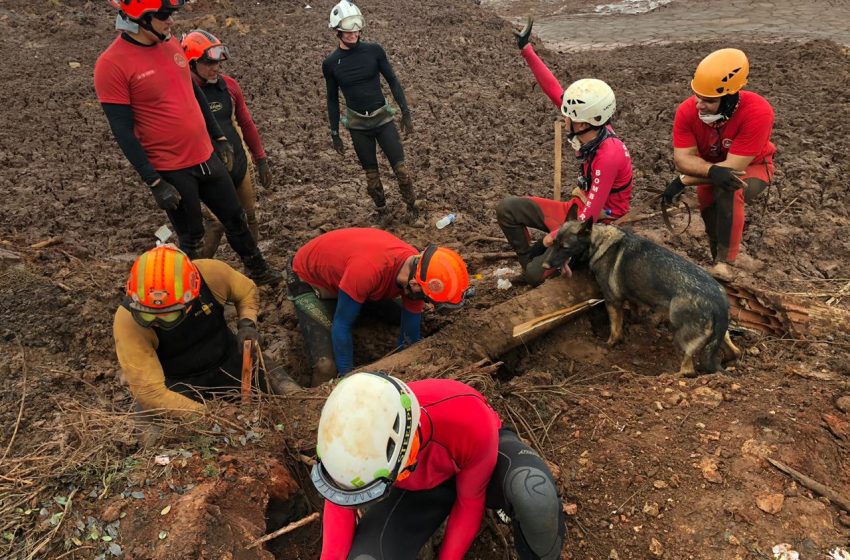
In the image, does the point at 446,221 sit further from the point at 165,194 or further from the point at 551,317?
the point at 165,194

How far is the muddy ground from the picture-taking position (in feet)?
8.86

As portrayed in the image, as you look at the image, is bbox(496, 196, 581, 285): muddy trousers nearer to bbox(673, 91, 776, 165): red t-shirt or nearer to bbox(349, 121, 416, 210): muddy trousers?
bbox(673, 91, 776, 165): red t-shirt

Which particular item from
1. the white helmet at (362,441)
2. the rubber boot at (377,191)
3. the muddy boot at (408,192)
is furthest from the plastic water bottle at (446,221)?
the white helmet at (362,441)

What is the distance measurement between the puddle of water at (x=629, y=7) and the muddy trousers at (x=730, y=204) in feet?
45.8

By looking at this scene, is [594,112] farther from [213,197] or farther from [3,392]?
[3,392]

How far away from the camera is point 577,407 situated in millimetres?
3506

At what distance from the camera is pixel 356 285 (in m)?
3.72

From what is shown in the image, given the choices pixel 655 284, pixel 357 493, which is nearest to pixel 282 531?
pixel 357 493

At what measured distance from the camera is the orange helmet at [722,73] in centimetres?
390

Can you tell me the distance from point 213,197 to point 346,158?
3.40 meters

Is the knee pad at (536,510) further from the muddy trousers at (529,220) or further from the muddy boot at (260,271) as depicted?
the muddy boot at (260,271)

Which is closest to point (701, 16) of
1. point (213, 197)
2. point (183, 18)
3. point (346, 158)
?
point (346, 158)

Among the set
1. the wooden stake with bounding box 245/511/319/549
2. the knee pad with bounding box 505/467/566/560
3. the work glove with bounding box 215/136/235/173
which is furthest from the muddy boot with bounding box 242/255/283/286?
the knee pad with bounding box 505/467/566/560

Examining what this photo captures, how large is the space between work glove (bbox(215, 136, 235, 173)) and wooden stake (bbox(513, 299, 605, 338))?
2937 mm
